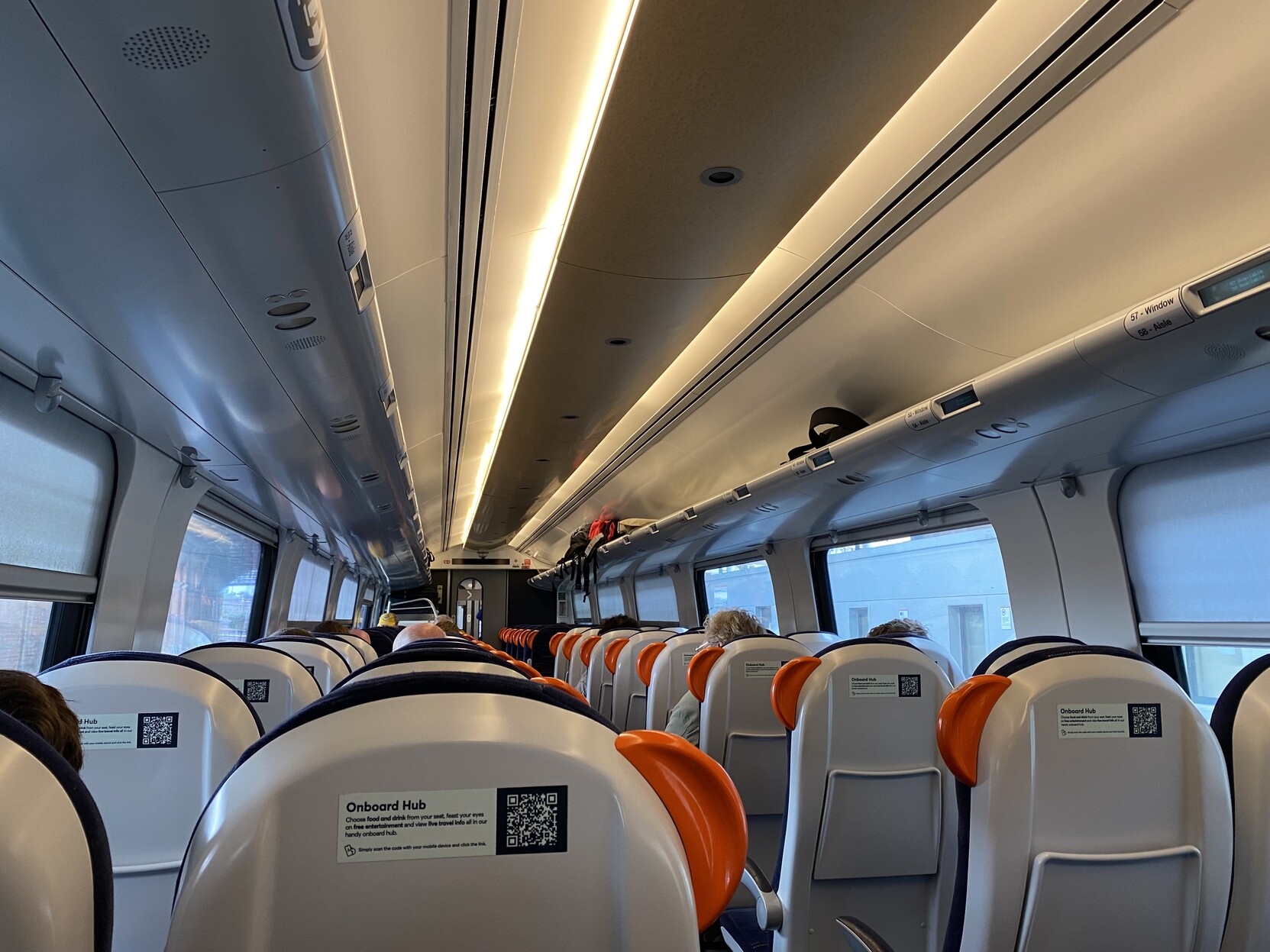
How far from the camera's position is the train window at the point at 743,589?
12.8m

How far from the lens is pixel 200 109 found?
2006 mm

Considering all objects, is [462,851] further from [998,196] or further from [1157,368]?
[998,196]

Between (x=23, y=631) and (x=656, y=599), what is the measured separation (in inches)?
541

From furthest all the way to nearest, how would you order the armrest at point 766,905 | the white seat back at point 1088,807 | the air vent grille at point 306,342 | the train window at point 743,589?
the train window at point 743,589, the air vent grille at point 306,342, the armrest at point 766,905, the white seat back at point 1088,807

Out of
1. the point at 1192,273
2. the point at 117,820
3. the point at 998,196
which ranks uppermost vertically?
the point at 998,196

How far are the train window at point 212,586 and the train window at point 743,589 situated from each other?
6.26 meters

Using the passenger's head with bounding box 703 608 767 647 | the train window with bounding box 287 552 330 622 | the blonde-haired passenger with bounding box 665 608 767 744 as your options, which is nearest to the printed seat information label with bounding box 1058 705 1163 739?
the blonde-haired passenger with bounding box 665 608 767 744

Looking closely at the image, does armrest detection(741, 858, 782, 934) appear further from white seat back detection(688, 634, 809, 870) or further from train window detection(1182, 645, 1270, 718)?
train window detection(1182, 645, 1270, 718)

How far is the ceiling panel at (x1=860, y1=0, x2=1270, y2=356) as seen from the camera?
2.97m

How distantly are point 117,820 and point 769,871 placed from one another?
13.2 ft

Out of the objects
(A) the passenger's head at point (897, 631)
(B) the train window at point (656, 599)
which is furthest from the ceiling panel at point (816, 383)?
(B) the train window at point (656, 599)

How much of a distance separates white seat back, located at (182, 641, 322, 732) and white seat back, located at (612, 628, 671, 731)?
438 cm

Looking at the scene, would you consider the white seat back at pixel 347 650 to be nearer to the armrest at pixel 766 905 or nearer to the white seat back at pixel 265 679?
the white seat back at pixel 265 679

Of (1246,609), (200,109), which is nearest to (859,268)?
(1246,609)
